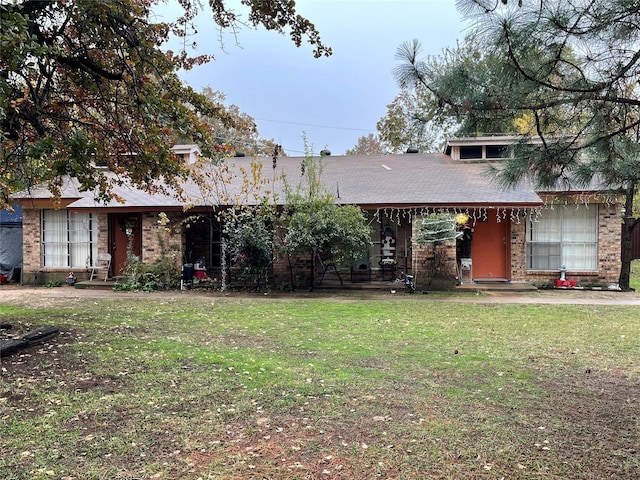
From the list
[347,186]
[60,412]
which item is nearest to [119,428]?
[60,412]

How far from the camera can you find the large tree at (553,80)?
3699 millimetres

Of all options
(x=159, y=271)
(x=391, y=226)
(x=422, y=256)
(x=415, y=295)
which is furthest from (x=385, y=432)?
(x=159, y=271)

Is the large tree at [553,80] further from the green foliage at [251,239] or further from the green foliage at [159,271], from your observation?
the green foliage at [159,271]

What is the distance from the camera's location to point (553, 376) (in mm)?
5133

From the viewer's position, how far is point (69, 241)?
571 inches

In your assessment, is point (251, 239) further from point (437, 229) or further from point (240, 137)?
point (240, 137)

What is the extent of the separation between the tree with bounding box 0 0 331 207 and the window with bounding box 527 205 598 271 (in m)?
9.64

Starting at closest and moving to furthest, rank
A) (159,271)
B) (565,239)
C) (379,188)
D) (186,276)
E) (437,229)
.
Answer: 1. (437,229)
2. (186,276)
3. (159,271)
4. (565,239)
5. (379,188)

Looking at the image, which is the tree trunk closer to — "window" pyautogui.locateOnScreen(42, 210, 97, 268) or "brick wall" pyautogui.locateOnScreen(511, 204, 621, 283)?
"brick wall" pyautogui.locateOnScreen(511, 204, 621, 283)

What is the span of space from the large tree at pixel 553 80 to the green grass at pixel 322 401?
2.27 metres

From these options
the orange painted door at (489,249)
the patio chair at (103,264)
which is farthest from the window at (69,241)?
the orange painted door at (489,249)

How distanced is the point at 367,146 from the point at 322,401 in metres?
36.4

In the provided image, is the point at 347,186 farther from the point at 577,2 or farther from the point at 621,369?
the point at 577,2

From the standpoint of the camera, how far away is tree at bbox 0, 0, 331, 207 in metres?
5.79
